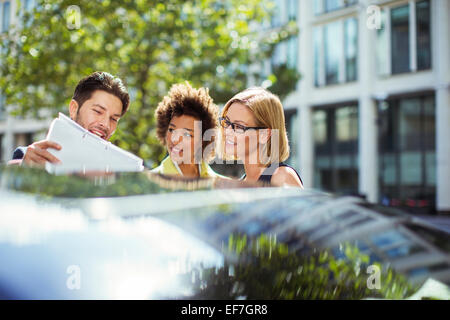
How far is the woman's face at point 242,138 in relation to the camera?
79.4 inches

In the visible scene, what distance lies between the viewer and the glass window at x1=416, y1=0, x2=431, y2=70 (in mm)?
19578

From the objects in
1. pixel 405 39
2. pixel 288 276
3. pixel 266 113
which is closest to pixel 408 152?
pixel 405 39

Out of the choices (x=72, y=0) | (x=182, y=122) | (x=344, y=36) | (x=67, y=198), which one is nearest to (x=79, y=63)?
(x=72, y=0)

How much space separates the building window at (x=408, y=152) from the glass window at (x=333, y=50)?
2.62 m

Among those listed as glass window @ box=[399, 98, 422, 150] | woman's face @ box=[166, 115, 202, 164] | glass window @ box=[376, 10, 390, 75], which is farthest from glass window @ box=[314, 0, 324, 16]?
woman's face @ box=[166, 115, 202, 164]

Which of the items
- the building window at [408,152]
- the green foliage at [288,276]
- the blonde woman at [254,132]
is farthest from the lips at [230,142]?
the building window at [408,152]

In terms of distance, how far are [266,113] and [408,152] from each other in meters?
20.3

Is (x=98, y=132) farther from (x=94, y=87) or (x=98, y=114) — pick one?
(x=94, y=87)

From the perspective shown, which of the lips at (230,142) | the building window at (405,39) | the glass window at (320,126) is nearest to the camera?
the lips at (230,142)

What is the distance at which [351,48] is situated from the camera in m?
21.4

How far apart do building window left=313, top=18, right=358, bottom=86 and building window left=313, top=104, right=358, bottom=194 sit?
1511 millimetres

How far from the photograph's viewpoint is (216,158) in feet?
8.20

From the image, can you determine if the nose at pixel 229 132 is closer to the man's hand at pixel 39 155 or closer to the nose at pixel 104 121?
the nose at pixel 104 121
